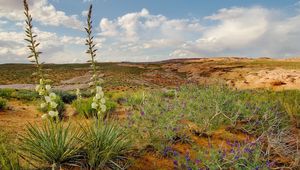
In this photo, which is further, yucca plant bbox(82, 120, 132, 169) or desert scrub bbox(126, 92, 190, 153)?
desert scrub bbox(126, 92, 190, 153)

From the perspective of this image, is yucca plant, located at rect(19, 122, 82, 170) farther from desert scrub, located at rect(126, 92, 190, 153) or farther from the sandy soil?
the sandy soil

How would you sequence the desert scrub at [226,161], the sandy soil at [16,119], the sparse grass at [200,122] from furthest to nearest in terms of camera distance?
the sandy soil at [16,119]
the sparse grass at [200,122]
the desert scrub at [226,161]

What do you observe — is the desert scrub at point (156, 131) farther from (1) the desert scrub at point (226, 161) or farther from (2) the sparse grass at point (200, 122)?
(1) the desert scrub at point (226, 161)

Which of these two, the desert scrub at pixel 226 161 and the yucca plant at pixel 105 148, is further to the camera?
the desert scrub at pixel 226 161

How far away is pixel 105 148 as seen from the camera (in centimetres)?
441

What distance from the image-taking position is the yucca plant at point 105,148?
14.1 ft

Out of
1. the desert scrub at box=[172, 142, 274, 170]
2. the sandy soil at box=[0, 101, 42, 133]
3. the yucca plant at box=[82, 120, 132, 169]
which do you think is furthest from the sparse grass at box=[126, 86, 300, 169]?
the sandy soil at box=[0, 101, 42, 133]

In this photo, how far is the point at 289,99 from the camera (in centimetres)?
981

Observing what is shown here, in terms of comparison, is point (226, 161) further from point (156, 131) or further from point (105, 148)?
point (105, 148)

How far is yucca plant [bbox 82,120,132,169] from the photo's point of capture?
4.29 meters

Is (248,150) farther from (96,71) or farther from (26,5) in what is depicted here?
(26,5)

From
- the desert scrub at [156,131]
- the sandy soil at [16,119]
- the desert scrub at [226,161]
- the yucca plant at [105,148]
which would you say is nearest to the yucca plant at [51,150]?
the yucca plant at [105,148]

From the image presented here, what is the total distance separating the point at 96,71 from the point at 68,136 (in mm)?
1098

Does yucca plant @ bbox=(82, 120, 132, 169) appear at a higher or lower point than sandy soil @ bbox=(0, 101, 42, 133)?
higher
